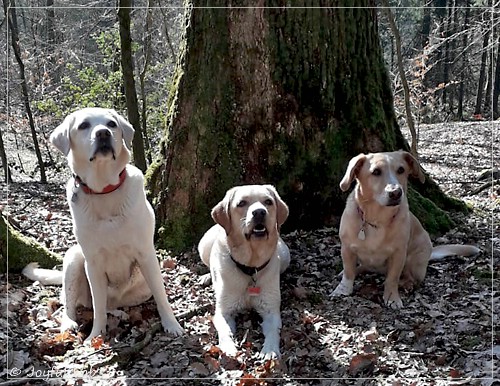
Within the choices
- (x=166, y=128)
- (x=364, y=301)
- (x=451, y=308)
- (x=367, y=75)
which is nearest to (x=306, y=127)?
(x=367, y=75)

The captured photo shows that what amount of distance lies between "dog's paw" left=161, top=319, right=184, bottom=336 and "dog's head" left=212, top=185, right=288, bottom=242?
891 mm

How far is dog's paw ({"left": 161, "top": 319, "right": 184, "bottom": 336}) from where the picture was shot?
4535 millimetres

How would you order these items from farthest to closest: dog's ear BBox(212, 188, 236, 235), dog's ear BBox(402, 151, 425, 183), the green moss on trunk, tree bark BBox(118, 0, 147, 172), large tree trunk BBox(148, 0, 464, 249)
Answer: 1. tree bark BBox(118, 0, 147, 172)
2. large tree trunk BBox(148, 0, 464, 249)
3. the green moss on trunk
4. dog's ear BBox(402, 151, 425, 183)
5. dog's ear BBox(212, 188, 236, 235)

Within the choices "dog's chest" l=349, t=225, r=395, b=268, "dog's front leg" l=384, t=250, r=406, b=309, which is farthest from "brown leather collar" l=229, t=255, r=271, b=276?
"dog's front leg" l=384, t=250, r=406, b=309

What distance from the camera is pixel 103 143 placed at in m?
4.10

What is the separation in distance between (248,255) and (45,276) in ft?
7.45

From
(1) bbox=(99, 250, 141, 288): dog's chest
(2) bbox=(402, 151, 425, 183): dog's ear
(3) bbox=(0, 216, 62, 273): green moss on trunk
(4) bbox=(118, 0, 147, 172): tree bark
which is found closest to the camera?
(1) bbox=(99, 250, 141, 288): dog's chest

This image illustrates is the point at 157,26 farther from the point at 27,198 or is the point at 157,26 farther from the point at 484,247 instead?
the point at 484,247

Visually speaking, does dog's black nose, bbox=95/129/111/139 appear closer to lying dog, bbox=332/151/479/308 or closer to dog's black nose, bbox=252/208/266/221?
dog's black nose, bbox=252/208/266/221

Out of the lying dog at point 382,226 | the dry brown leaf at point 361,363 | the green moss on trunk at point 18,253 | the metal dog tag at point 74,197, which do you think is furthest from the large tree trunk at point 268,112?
the dry brown leaf at point 361,363

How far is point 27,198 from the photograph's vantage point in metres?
10.4

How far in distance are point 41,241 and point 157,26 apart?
915 centimetres

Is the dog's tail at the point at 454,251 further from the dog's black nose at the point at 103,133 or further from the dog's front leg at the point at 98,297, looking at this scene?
the dog's black nose at the point at 103,133

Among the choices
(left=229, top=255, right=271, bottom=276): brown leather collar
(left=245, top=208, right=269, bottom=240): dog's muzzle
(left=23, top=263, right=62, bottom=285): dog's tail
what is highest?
(left=245, top=208, right=269, bottom=240): dog's muzzle
